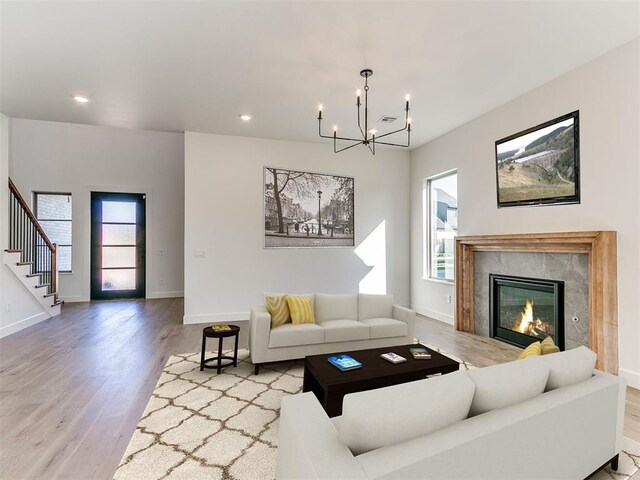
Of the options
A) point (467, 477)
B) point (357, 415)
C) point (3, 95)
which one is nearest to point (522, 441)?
point (467, 477)

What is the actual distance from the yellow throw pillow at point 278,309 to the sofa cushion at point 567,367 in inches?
95.1

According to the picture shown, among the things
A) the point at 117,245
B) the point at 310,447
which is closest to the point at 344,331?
the point at 310,447

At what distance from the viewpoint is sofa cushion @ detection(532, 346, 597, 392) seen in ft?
5.38

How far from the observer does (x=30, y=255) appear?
5867 mm

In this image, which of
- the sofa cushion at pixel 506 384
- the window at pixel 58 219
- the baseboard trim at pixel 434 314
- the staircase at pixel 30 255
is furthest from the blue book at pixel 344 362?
the window at pixel 58 219

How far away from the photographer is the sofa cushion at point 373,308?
13.1ft

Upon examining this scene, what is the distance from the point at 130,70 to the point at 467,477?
167 inches

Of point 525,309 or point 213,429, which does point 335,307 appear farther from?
point 525,309

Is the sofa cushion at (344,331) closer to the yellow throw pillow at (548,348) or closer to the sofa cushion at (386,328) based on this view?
the sofa cushion at (386,328)

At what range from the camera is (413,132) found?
5.43 m

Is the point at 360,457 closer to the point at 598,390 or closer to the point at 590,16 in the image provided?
the point at 598,390

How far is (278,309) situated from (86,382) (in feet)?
6.11

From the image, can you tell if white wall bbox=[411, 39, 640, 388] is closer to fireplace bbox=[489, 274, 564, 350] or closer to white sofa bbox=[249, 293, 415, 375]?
fireplace bbox=[489, 274, 564, 350]

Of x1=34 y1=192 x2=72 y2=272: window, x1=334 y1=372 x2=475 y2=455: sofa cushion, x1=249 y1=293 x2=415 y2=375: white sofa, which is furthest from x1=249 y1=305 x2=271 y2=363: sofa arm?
x1=34 y1=192 x2=72 y2=272: window
